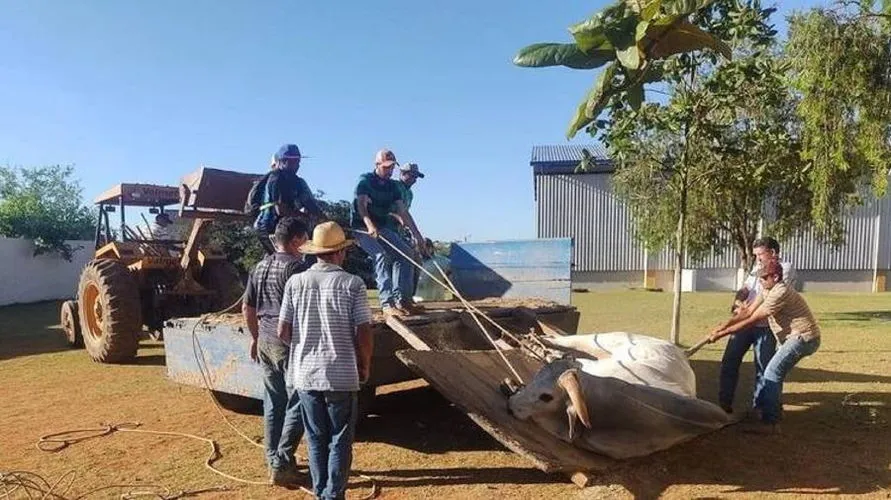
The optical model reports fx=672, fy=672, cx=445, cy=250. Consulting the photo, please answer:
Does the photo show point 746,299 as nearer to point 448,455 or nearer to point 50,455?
point 448,455

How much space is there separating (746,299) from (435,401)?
3066 mm

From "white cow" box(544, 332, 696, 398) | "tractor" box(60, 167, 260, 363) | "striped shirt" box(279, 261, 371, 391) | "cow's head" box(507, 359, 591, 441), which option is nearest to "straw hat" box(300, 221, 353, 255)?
"striped shirt" box(279, 261, 371, 391)

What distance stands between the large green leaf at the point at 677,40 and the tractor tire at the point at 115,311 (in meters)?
8.29

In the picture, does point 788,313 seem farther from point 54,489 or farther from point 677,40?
point 54,489

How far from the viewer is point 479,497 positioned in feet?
13.3

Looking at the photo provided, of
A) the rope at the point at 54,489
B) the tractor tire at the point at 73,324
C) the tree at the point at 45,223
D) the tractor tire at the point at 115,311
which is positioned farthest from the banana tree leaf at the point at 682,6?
the tree at the point at 45,223

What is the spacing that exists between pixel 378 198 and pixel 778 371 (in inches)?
139

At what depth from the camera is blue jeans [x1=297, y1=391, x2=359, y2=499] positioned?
3.61 metres

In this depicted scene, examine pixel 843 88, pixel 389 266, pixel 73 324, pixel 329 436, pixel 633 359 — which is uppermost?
pixel 843 88

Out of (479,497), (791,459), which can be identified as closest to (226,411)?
(479,497)

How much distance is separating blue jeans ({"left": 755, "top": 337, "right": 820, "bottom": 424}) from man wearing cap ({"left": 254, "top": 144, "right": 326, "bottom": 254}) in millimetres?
3823

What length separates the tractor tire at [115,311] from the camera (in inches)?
334

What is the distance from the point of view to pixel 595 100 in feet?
5.58

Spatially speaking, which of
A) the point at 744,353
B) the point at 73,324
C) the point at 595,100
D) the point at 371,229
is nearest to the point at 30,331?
the point at 73,324
